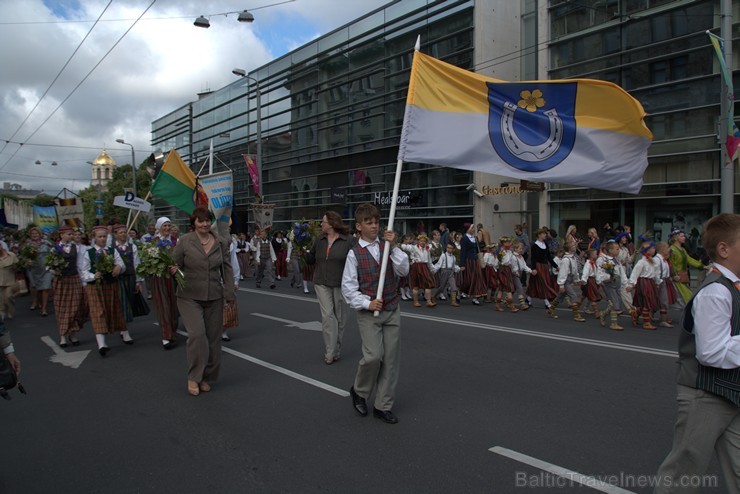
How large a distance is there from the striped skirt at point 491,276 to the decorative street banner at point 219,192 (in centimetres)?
660

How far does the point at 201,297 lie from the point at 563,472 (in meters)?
3.94

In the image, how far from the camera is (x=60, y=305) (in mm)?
8812

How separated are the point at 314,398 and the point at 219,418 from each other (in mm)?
1003

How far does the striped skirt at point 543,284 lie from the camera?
40.8 ft

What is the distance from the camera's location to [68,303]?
8852mm

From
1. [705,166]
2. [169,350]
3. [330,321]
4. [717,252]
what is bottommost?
[169,350]

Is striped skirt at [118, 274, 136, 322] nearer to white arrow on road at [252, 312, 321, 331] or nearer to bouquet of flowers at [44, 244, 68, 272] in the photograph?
bouquet of flowers at [44, 244, 68, 272]

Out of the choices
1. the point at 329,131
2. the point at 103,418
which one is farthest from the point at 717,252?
the point at 329,131

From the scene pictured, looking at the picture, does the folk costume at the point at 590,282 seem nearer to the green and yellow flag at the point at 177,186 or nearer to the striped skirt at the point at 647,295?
the striped skirt at the point at 647,295

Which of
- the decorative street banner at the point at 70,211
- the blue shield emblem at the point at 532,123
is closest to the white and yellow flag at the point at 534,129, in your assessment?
the blue shield emblem at the point at 532,123

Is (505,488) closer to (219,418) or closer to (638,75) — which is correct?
(219,418)

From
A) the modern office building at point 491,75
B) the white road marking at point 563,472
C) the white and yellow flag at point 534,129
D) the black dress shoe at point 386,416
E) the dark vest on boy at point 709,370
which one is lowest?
the white road marking at point 563,472

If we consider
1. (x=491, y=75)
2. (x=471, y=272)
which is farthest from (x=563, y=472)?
(x=491, y=75)

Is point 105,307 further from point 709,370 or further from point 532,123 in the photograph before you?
point 709,370
